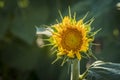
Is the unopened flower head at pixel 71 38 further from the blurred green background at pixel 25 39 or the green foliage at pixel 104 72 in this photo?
the blurred green background at pixel 25 39

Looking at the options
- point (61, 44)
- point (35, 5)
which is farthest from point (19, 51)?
point (61, 44)

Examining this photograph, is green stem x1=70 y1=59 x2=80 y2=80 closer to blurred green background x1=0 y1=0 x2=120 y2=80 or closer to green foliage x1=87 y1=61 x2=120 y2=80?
green foliage x1=87 y1=61 x2=120 y2=80

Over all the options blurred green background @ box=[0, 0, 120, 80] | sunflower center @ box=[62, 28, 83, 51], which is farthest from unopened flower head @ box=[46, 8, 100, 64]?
blurred green background @ box=[0, 0, 120, 80]

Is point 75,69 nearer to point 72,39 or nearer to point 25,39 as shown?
point 72,39

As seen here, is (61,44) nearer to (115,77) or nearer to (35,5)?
(115,77)

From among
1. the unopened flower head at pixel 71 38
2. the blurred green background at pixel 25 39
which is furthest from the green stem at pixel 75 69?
the blurred green background at pixel 25 39

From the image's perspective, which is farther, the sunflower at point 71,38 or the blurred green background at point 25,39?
the blurred green background at point 25,39

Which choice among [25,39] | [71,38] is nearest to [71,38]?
[71,38]

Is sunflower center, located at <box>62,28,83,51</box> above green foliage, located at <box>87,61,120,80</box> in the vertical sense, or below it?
above
